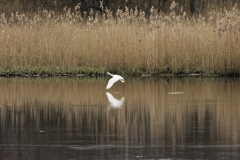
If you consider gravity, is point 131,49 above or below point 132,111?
above

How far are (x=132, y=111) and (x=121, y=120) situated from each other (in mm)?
1029

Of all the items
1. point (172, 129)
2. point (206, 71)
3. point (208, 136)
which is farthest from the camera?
point (206, 71)

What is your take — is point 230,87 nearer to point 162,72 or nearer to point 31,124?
point 162,72

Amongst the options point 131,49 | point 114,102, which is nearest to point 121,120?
point 114,102

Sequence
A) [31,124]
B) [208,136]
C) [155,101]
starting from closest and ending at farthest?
[208,136] < [31,124] < [155,101]

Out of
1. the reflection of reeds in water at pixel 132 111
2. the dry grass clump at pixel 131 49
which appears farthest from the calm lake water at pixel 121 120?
the dry grass clump at pixel 131 49

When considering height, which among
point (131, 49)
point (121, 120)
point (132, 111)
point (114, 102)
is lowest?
point (121, 120)

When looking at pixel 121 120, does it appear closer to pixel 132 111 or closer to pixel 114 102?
pixel 132 111

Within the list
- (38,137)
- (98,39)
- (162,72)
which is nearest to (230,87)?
(162,72)

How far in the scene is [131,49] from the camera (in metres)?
20.7

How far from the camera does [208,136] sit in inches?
372

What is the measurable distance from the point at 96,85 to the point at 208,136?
806cm

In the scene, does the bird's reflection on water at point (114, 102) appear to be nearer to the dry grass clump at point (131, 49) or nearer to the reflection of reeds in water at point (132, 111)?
the reflection of reeds in water at point (132, 111)

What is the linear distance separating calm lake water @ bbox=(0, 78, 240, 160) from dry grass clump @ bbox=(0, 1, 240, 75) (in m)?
2.81
